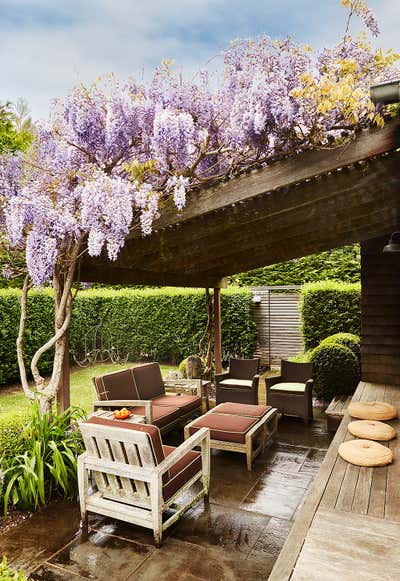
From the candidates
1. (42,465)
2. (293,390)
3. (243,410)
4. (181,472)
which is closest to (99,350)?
(293,390)

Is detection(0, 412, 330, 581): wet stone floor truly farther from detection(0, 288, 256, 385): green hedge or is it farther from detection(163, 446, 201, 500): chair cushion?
detection(0, 288, 256, 385): green hedge

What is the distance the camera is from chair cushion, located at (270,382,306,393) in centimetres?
607

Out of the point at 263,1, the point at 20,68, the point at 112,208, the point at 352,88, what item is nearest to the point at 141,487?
the point at 112,208

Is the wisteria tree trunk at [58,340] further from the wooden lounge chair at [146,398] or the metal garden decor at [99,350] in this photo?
the metal garden decor at [99,350]

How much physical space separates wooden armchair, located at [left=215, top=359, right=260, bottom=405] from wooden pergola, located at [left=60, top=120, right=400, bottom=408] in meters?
1.86

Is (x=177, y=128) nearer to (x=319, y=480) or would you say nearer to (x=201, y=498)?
(x=319, y=480)

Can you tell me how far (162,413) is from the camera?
5098 millimetres

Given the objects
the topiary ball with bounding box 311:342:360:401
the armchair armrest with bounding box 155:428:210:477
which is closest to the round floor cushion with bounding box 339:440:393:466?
the armchair armrest with bounding box 155:428:210:477

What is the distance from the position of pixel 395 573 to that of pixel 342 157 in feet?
7.36

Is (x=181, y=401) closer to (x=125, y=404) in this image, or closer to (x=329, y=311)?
(x=125, y=404)

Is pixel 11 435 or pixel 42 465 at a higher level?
pixel 11 435

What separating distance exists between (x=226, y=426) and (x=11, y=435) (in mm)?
2052

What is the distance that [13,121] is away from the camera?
13.5 ft

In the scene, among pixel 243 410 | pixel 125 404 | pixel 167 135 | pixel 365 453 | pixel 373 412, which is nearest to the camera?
pixel 365 453
